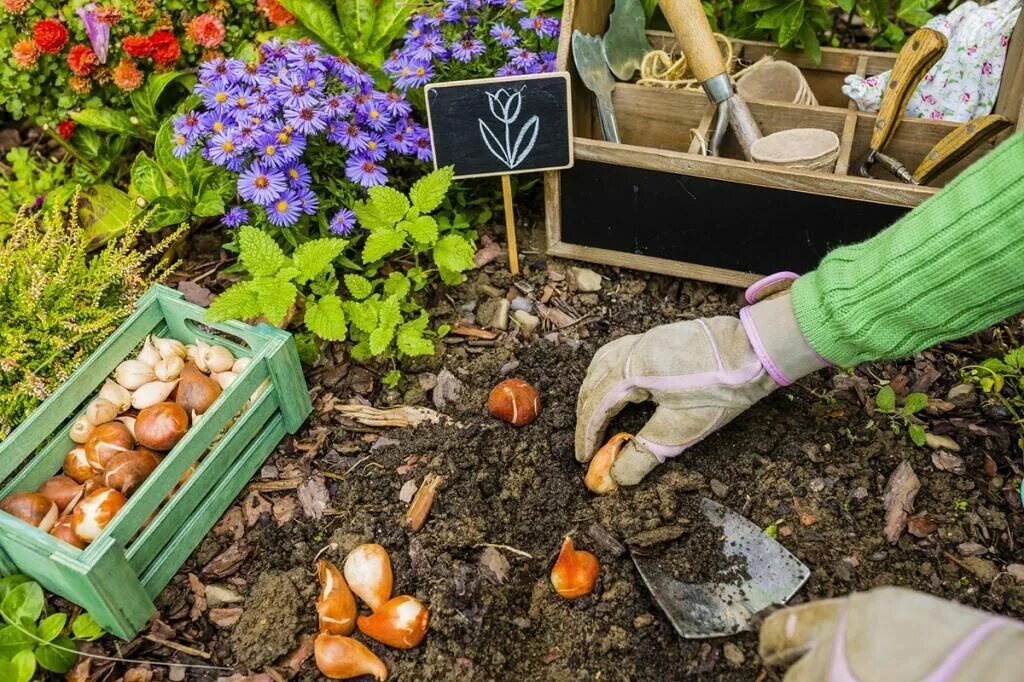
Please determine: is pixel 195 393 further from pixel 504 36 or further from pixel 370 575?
pixel 504 36

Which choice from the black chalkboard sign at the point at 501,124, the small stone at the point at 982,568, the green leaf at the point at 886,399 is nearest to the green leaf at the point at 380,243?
the black chalkboard sign at the point at 501,124

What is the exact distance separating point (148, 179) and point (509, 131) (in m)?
1.06

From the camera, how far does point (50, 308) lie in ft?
6.66

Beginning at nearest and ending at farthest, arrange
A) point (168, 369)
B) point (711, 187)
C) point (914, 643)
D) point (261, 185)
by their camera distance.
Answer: point (914, 643) < point (168, 369) < point (261, 185) < point (711, 187)

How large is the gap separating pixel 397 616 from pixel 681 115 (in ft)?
5.36

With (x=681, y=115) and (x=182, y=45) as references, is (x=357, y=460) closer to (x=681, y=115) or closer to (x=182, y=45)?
(x=681, y=115)

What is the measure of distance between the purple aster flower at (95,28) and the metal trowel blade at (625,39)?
153cm

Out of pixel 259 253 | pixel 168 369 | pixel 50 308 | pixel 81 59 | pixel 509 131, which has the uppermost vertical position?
pixel 81 59

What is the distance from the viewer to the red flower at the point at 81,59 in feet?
8.38

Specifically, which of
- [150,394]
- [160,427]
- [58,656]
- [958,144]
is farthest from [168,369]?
[958,144]

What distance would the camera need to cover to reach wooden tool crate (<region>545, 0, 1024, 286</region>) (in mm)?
2109

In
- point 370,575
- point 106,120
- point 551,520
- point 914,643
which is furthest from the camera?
point 106,120

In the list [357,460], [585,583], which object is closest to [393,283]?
[357,460]

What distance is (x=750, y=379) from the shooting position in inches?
67.5
